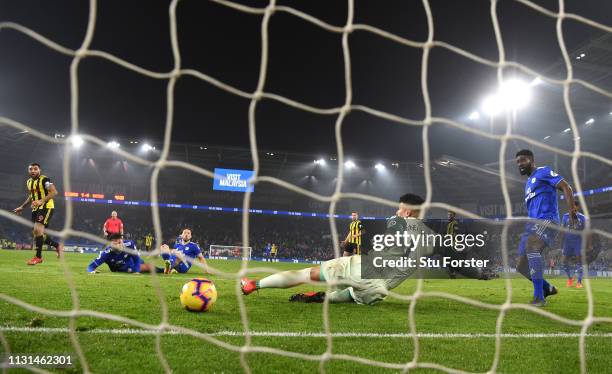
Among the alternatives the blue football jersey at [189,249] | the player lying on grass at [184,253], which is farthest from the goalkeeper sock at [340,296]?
the blue football jersey at [189,249]

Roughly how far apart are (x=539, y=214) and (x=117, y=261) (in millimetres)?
7401

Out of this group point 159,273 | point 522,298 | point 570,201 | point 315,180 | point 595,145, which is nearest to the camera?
point 570,201

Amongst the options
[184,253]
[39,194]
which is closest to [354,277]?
[184,253]

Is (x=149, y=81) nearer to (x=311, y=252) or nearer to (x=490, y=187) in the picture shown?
(x=311, y=252)

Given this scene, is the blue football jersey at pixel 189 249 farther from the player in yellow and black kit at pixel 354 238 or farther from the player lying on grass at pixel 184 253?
the player in yellow and black kit at pixel 354 238

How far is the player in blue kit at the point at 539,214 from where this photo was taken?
524cm

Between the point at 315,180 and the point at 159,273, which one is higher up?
the point at 315,180

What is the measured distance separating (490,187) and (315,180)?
14411 mm

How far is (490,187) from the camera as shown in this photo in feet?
117

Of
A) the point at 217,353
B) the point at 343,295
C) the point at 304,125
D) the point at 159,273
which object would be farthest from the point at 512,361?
the point at 304,125

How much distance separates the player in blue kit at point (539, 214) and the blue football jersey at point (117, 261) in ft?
22.4

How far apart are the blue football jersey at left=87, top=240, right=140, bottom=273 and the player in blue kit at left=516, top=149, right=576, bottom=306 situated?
6.84m

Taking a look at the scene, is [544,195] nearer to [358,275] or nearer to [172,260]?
[358,275]

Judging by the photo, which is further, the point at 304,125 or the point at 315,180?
the point at 315,180
